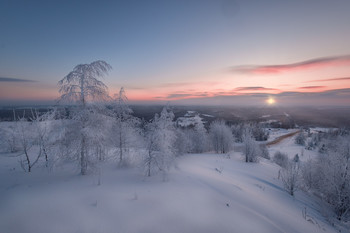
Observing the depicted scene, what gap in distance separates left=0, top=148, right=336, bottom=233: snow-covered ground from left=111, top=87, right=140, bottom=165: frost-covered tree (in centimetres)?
Answer: 447

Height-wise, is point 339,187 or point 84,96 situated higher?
point 84,96

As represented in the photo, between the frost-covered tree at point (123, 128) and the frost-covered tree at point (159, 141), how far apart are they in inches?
134

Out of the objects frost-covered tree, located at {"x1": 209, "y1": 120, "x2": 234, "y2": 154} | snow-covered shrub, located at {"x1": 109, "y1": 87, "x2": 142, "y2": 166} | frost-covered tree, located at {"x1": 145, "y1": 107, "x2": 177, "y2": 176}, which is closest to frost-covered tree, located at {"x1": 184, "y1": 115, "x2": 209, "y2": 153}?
frost-covered tree, located at {"x1": 209, "y1": 120, "x2": 234, "y2": 154}

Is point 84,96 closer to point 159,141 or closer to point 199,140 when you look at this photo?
point 159,141

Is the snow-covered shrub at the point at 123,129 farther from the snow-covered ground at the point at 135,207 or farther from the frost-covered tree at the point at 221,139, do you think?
the frost-covered tree at the point at 221,139

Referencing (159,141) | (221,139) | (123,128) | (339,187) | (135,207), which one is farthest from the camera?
(221,139)

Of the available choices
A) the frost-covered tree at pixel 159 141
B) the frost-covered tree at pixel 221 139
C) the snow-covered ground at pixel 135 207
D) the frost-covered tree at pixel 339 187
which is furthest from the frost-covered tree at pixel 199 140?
the snow-covered ground at pixel 135 207

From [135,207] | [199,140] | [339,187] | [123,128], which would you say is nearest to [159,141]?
[135,207]

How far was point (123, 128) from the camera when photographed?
50.1 ft

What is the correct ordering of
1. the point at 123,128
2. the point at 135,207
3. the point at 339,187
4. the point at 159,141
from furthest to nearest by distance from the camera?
the point at 123,128 → the point at 339,187 → the point at 159,141 → the point at 135,207

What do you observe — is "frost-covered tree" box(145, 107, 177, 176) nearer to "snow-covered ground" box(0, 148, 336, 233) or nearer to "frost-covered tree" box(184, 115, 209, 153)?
"snow-covered ground" box(0, 148, 336, 233)

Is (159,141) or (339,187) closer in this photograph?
(159,141)

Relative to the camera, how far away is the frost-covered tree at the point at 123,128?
14648mm

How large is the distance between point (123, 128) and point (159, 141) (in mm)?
6067
